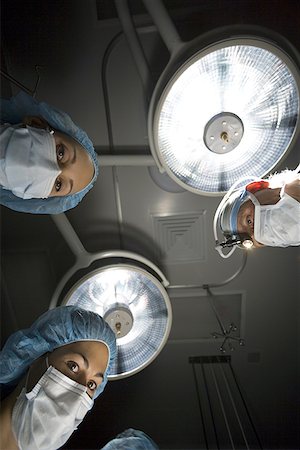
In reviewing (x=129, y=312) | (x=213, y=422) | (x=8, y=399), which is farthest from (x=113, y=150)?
(x=213, y=422)

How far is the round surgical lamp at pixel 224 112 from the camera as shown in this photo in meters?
1.13

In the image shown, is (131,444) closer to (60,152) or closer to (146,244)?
(146,244)

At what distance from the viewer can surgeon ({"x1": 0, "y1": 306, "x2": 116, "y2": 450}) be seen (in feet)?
3.67

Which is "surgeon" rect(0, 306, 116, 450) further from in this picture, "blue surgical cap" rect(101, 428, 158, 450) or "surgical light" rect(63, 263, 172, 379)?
"blue surgical cap" rect(101, 428, 158, 450)

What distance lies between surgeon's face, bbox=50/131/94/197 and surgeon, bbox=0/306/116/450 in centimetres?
42

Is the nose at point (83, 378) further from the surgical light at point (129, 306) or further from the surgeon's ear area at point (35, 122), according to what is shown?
the surgeon's ear area at point (35, 122)

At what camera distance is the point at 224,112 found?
1246 millimetres

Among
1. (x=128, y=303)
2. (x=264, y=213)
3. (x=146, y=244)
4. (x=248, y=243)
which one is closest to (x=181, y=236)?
(x=146, y=244)

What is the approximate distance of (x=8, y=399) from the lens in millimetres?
1195

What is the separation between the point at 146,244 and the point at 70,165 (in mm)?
670

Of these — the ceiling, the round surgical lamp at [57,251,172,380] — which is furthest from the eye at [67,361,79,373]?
the ceiling

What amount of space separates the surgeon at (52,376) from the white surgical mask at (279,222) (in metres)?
0.61

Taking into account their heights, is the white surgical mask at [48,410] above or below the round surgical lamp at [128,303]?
below

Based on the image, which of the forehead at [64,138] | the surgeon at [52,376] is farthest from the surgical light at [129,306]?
the forehead at [64,138]
